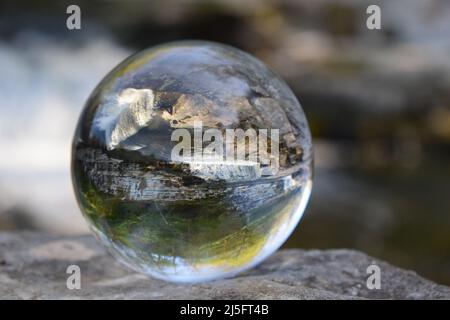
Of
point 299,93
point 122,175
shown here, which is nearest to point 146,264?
point 122,175

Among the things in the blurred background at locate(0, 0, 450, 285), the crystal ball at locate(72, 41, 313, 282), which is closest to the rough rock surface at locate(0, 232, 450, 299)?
the crystal ball at locate(72, 41, 313, 282)

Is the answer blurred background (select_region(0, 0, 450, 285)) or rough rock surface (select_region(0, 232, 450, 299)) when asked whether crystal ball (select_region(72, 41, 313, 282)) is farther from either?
blurred background (select_region(0, 0, 450, 285))

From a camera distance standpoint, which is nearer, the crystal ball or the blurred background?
the crystal ball

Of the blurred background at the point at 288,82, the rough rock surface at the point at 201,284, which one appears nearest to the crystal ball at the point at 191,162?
the rough rock surface at the point at 201,284

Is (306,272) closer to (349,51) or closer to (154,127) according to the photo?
(154,127)

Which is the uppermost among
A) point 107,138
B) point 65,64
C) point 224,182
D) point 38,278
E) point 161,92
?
point 65,64

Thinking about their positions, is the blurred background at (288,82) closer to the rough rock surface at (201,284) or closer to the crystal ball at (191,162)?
the rough rock surface at (201,284)

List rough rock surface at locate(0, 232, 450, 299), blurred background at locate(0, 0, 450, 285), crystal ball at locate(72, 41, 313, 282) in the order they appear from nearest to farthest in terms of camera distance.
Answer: crystal ball at locate(72, 41, 313, 282)
rough rock surface at locate(0, 232, 450, 299)
blurred background at locate(0, 0, 450, 285)
